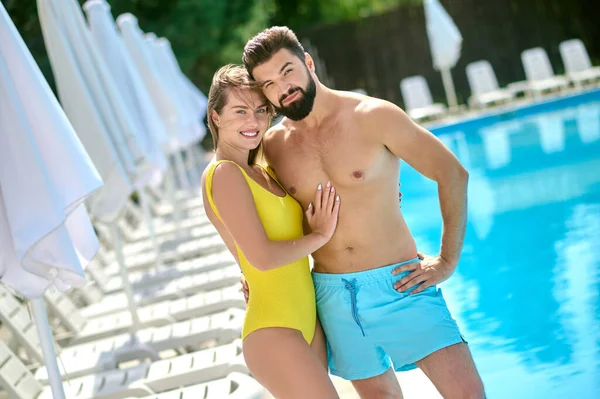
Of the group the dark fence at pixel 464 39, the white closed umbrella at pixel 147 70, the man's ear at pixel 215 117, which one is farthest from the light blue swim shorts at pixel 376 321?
the dark fence at pixel 464 39

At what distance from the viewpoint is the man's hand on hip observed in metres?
3.13

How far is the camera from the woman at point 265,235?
2828 mm

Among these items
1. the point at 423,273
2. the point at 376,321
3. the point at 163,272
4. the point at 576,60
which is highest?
the point at 423,273

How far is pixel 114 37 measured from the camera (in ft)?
24.6

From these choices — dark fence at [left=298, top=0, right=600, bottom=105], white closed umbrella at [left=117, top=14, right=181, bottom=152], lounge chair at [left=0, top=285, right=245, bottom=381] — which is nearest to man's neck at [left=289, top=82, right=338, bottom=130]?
lounge chair at [left=0, top=285, right=245, bottom=381]

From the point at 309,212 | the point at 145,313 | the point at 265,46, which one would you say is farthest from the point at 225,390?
the point at 145,313

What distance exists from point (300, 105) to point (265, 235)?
1.80 ft

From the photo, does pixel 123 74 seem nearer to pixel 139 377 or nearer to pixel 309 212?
pixel 139 377

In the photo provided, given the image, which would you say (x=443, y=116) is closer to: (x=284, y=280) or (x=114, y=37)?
(x=114, y=37)

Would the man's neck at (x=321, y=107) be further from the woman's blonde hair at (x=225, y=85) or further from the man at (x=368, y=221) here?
the woman's blonde hair at (x=225, y=85)

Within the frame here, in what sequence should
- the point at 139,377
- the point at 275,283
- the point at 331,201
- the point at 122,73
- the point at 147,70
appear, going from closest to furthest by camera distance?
the point at 275,283, the point at 331,201, the point at 139,377, the point at 122,73, the point at 147,70

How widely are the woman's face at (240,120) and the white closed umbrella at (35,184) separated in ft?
2.62

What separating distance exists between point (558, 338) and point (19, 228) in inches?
144

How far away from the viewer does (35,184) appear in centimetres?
A: 331
